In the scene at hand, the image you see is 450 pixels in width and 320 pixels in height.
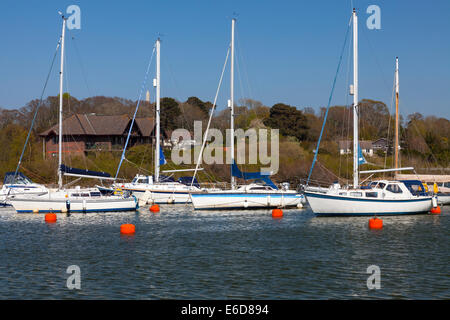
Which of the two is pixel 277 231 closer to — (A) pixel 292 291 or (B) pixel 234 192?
(B) pixel 234 192

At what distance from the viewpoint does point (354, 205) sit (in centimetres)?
3931

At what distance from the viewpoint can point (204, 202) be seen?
45.7 meters

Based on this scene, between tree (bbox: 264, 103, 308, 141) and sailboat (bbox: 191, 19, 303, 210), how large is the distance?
45.8 metres

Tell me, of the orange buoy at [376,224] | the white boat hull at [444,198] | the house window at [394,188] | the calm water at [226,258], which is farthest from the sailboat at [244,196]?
the white boat hull at [444,198]

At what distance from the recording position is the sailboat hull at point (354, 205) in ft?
129

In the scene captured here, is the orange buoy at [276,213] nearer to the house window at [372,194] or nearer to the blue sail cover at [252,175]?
the blue sail cover at [252,175]

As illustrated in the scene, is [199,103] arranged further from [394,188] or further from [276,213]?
[394,188]

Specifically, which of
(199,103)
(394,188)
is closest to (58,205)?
(394,188)

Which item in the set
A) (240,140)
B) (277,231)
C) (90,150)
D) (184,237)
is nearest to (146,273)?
(184,237)

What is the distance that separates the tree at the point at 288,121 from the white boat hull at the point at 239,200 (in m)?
46.7

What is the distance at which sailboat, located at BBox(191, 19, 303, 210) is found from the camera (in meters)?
45.7

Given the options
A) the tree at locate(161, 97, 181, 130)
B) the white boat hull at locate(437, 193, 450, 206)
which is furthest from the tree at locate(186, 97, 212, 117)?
the white boat hull at locate(437, 193, 450, 206)

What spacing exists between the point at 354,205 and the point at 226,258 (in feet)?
53.9
